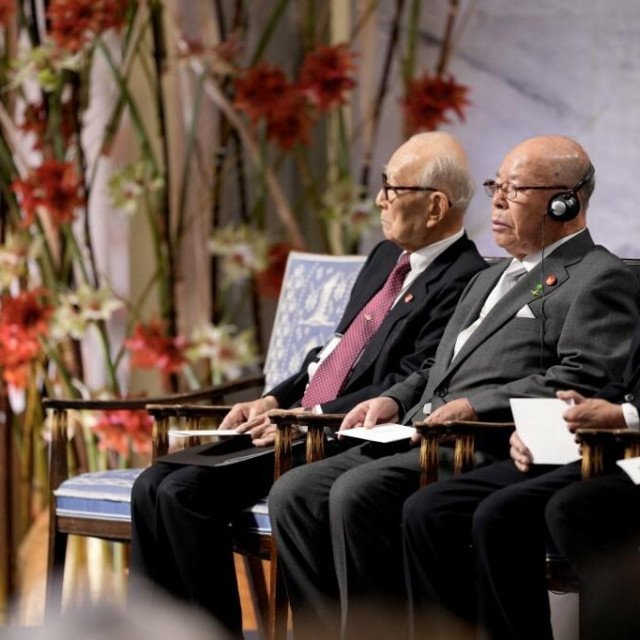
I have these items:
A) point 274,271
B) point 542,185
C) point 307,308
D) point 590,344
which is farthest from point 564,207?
point 274,271

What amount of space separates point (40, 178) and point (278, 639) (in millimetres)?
2086

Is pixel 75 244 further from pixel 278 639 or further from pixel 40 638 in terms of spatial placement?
pixel 40 638

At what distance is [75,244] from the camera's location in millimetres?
4695

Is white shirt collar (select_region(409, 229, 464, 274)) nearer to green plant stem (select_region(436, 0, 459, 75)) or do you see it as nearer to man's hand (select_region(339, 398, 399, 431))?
man's hand (select_region(339, 398, 399, 431))

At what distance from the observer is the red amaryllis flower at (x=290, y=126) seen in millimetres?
4594

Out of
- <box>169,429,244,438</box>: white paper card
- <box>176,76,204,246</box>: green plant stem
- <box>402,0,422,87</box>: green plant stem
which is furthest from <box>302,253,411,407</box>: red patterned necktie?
<box>176,76,204,246</box>: green plant stem

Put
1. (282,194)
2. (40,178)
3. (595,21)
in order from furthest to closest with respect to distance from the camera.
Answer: (282,194) < (40,178) < (595,21)

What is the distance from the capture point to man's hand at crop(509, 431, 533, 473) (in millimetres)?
2779

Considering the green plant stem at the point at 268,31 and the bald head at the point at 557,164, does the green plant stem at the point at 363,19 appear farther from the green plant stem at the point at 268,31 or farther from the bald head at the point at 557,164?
the bald head at the point at 557,164

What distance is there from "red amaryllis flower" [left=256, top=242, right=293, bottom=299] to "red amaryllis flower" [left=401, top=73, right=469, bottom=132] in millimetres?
700

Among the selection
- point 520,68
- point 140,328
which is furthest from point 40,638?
point 520,68

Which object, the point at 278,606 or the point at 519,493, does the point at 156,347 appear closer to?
the point at 278,606

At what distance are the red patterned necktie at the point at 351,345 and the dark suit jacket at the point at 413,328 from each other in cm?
4

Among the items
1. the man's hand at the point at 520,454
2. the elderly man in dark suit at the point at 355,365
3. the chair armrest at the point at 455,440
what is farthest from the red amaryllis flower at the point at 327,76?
the man's hand at the point at 520,454
